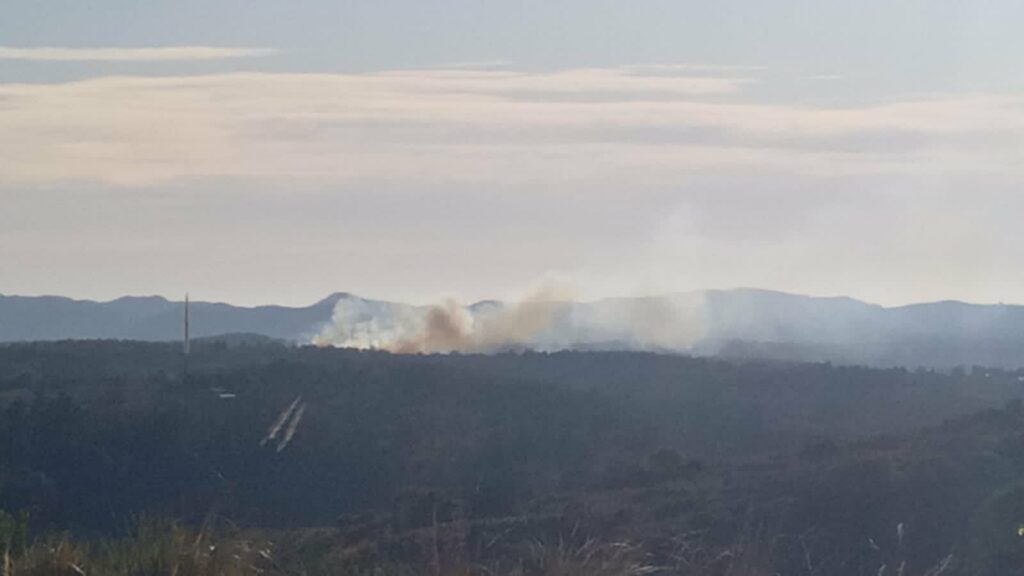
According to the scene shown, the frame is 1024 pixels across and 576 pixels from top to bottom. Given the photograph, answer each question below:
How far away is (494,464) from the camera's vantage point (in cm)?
5138

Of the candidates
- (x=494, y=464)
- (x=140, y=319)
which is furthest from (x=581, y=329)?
(x=494, y=464)

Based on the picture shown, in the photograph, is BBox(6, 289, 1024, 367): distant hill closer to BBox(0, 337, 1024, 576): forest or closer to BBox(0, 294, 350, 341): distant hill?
BBox(0, 294, 350, 341): distant hill

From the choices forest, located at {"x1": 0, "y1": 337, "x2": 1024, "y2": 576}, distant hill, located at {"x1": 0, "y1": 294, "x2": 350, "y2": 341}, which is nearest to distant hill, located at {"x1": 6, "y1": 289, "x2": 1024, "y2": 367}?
distant hill, located at {"x1": 0, "y1": 294, "x2": 350, "y2": 341}

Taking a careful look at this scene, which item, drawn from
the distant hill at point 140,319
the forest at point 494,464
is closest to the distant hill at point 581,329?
the distant hill at point 140,319

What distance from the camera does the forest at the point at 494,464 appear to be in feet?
49.0

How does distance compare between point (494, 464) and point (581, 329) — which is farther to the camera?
point (581, 329)

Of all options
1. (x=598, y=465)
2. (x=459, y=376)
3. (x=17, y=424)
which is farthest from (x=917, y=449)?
(x=459, y=376)

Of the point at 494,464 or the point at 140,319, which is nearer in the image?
the point at 494,464

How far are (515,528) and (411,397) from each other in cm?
3709

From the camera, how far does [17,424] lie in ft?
162

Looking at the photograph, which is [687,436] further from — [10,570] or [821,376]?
[10,570]

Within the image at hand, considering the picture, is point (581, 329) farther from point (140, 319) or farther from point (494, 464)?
point (494, 464)

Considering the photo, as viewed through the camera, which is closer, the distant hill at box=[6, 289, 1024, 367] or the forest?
the forest

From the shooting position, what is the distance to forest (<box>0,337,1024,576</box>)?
14938 millimetres
